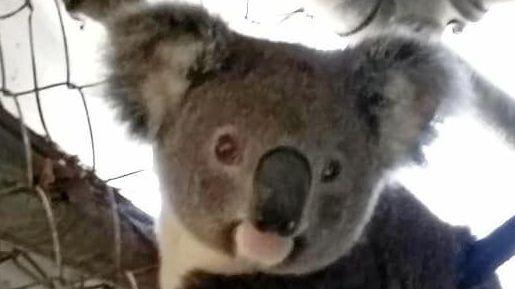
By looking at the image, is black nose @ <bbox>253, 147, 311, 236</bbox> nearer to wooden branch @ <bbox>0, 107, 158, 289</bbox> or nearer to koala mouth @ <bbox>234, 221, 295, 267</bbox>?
koala mouth @ <bbox>234, 221, 295, 267</bbox>

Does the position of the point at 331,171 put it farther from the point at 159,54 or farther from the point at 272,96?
the point at 159,54

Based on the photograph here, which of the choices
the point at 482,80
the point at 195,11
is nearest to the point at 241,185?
the point at 195,11

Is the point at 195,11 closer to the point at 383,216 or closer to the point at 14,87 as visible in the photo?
the point at 383,216

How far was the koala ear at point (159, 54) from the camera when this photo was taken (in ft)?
3.34

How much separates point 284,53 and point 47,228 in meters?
0.27

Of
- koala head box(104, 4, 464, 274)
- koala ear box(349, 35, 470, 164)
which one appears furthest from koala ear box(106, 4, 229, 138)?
koala ear box(349, 35, 470, 164)

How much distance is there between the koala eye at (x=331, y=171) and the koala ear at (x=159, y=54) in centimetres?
14

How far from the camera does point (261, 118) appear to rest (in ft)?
3.23

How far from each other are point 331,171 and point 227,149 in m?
0.09

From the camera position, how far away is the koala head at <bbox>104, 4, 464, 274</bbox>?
0.97 meters

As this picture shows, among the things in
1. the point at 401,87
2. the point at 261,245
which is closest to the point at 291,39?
the point at 401,87

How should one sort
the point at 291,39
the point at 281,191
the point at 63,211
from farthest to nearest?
the point at 291,39, the point at 63,211, the point at 281,191

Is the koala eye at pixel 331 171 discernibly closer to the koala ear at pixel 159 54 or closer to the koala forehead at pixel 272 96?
the koala forehead at pixel 272 96

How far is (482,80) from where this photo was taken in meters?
1.41
